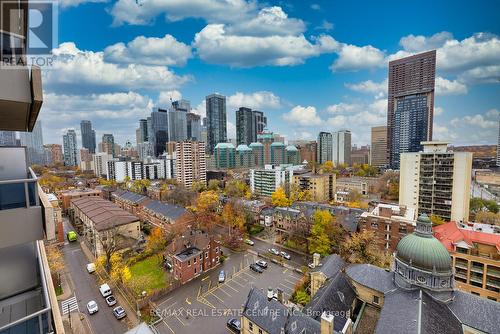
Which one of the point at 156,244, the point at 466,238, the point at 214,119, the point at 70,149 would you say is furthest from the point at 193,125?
the point at 466,238

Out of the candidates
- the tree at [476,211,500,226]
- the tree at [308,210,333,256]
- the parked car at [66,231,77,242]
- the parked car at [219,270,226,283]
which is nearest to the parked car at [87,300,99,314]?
the parked car at [219,270,226,283]

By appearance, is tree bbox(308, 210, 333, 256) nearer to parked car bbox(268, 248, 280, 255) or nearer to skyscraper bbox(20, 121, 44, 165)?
parked car bbox(268, 248, 280, 255)

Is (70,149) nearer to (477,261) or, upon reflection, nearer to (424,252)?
(424,252)

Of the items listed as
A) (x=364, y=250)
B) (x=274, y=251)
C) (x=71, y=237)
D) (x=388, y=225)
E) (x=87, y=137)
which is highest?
(x=87, y=137)

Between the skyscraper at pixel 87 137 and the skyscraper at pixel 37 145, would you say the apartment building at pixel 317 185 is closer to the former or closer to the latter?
the skyscraper at pixel 37 145

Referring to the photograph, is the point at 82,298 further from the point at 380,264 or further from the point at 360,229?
the point at 360,229

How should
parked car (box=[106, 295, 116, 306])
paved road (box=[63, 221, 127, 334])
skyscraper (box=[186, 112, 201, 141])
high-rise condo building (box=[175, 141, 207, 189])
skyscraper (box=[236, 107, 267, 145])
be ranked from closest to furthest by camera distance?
paved road (box=[63, 221, 127, 334]) < parked car (box=[106, 295, 116, 306]) < high-rise condo building (box=[175, 141, 207, 189]) < skyscraper (box=[236, 107, 267, 145]) < skyscraper (box=[186, 112, 201, 141])
